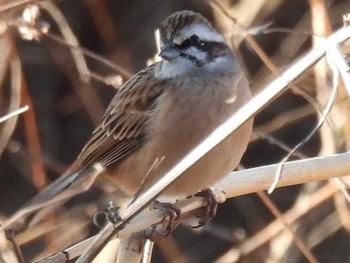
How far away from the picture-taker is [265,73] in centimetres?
516

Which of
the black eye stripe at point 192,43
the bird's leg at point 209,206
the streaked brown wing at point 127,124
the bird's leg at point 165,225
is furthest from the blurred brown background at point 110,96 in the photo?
the bird's leg at point 165,225

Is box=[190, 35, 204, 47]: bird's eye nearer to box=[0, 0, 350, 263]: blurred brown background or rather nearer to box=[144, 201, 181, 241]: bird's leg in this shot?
box=[144, 201, 181, 241]: bird's leg

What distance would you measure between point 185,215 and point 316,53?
1124 millimetres

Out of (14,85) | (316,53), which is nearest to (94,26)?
(14,85)

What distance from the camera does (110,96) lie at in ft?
19.4

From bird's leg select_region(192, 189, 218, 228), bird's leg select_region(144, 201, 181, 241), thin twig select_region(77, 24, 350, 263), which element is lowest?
thin twig select_region(77, 24, 350, 263)

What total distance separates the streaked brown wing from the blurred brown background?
1481 mm

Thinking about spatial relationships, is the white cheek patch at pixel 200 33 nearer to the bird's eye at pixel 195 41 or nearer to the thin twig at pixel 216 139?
the bird's eye at pixel 195 41

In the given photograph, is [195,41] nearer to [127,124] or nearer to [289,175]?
[127,124]

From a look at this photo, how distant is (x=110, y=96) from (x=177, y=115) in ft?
8.90

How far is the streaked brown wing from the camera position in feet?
11.1

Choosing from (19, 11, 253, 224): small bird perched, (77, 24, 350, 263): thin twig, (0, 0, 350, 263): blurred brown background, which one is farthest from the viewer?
(0, 0, 350, 263): blurred brown background

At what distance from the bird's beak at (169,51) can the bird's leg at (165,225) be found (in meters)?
0.54

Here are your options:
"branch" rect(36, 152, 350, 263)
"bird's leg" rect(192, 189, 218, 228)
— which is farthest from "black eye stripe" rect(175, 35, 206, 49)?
"branch" rect(36, 152, 350, 263)
